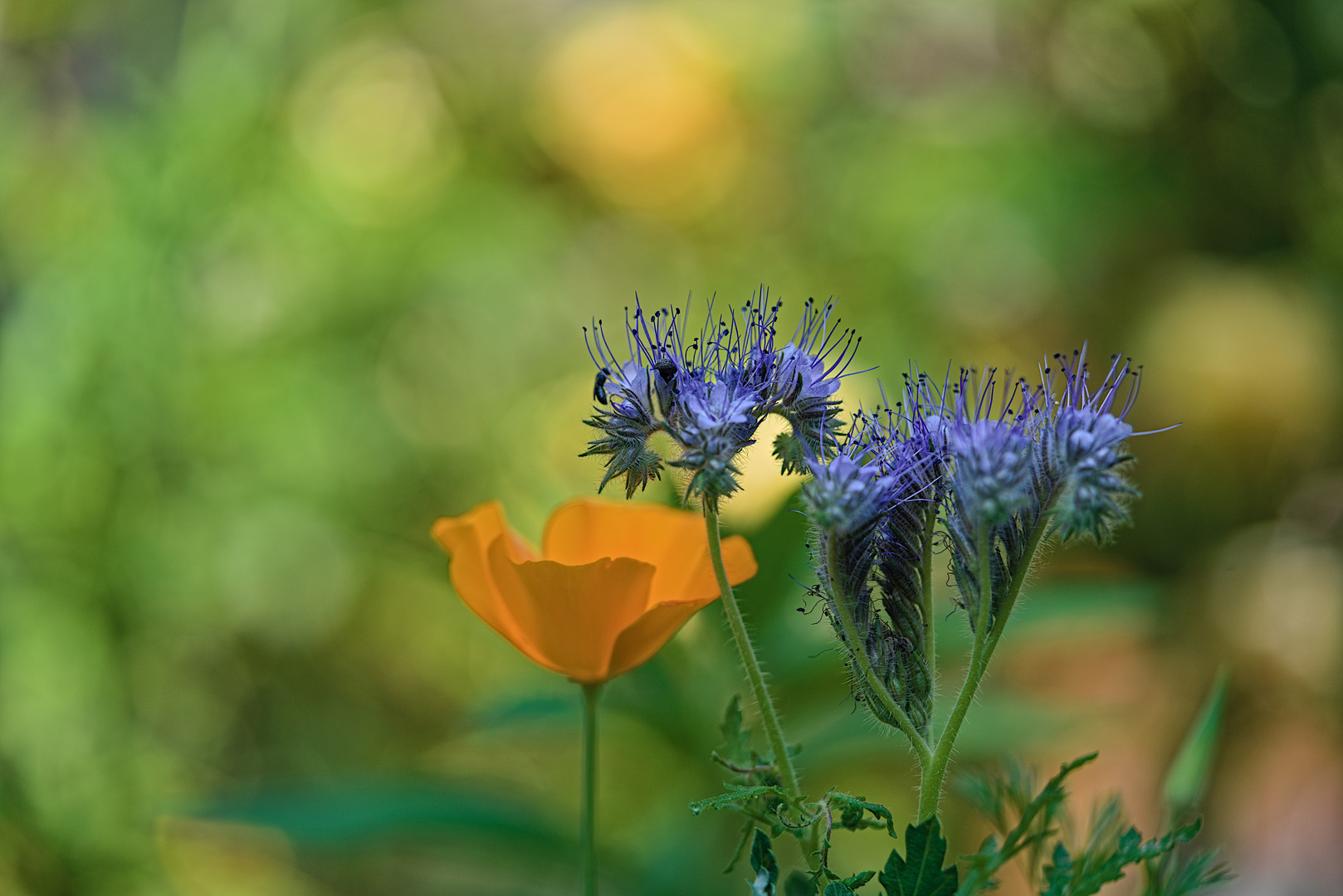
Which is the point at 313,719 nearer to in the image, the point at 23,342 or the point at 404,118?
the point at 23,342

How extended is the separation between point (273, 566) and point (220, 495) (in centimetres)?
12

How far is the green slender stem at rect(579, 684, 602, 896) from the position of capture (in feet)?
1.40

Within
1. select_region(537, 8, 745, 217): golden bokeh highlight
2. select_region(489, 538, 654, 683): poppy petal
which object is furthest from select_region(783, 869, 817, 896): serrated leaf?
select_region(537, 8, 745, 217): golden bokeh highlight

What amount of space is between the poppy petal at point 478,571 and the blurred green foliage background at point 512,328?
0.58 m

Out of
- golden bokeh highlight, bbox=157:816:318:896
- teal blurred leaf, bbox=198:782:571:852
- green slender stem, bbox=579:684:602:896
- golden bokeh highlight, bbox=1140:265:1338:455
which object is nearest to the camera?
green slender stem, bbox=579:684:602:896

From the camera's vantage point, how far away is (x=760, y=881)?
12.7 inches

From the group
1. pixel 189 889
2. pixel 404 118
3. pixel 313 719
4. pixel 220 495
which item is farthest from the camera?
pixel 404 118

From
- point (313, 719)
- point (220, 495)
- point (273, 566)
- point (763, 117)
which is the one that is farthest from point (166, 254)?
point (763, 117)

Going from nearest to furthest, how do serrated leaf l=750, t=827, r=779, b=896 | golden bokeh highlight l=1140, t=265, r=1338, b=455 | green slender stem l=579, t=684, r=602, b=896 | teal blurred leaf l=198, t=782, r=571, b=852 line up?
serrated leaf l=750, t=827, r=779, b=896 → green slender stem l=579, t=684, r=602, b=896 → teal blurred leaf l=198, t=782, r=571, b=852 → golden bokeh highlight l=1140, t=265, r=1338, b=455

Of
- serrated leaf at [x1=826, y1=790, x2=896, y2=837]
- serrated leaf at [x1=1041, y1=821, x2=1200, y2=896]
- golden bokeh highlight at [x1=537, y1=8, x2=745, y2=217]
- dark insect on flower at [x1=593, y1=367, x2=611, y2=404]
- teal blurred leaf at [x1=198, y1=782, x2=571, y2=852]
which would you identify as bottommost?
serrated leaf at [x1=1041, y1=821, x2=1200, y2=896]

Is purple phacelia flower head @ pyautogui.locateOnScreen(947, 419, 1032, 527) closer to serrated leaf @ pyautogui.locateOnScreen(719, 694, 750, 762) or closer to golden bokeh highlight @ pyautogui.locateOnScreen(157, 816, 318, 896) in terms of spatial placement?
serrated leaf @ pyautogui.locateOnScreen(719, 694, 750, 762)

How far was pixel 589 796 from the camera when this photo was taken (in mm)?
439

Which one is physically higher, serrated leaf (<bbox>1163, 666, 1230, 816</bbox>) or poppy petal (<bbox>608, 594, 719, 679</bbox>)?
poppy petal (<bbox>608, 594, 719, 679</bbox>)

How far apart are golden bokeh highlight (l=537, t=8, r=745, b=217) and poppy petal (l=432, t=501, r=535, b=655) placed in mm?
1404
